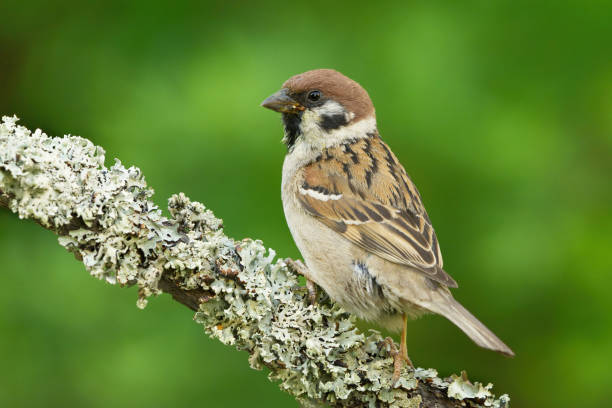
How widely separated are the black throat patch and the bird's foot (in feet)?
3.55

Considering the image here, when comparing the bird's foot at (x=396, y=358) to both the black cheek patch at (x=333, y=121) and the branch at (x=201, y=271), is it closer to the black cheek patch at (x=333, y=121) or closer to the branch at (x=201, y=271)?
the branch at (x=201, y=271)

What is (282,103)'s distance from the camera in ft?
10.5

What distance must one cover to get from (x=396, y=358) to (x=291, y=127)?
1.21 m

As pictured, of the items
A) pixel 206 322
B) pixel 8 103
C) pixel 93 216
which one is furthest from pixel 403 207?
pixel 8 103

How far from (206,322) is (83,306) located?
2.96 feet

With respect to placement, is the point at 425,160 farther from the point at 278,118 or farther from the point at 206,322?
the point at 206,322

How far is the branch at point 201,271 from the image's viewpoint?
2.28 meters

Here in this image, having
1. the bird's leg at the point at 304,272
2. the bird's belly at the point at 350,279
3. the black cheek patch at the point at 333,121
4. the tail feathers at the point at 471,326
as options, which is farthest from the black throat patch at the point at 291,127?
the tail feathers at the point at 471,326

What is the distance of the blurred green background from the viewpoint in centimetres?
317

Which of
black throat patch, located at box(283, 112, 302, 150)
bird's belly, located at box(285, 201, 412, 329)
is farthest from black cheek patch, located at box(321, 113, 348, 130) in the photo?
bird's belly, located at box(285, 201, 412, 329)

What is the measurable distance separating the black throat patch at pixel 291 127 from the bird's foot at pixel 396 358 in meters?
1.08

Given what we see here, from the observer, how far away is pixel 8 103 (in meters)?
3.49

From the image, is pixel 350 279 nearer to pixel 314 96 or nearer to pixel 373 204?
pixel 373 204

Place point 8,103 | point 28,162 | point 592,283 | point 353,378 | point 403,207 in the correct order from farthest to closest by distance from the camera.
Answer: point 8,103
point 592,283
point 403,207
point 353,378
point 28,162
